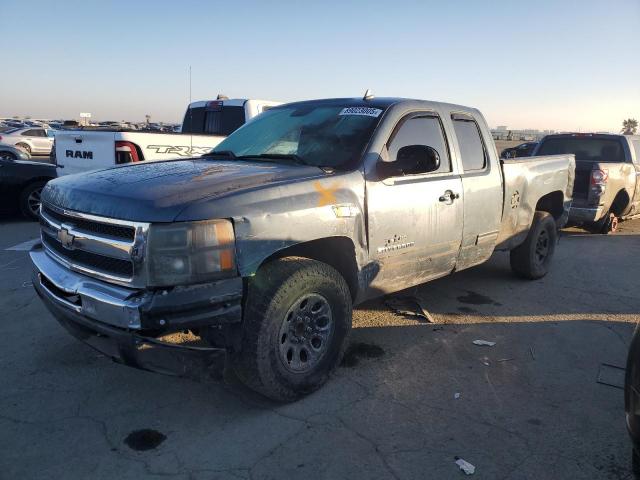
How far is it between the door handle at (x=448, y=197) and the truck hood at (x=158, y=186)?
1.24 metres

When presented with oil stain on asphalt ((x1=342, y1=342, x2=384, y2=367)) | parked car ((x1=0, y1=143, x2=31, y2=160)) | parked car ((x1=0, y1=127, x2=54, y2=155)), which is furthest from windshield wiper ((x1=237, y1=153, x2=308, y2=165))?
parked car ((x1=0, y1=127, x2=54, y2=155))

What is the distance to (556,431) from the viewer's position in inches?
119

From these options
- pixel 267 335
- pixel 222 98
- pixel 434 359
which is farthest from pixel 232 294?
pixel 222 98

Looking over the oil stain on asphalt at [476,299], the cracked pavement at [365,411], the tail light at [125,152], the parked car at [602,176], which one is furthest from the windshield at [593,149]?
the tail light at [125,152]

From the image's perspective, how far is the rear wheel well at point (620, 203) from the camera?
918 cm

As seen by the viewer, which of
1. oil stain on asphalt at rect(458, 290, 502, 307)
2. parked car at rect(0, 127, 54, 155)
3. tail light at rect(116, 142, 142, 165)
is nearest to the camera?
oil stain on asphalt at rect(458, 290, 502, 307)

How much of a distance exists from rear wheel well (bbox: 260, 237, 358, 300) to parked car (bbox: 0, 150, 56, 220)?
301 inches

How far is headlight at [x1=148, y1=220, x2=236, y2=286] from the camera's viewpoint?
2641 millimetres

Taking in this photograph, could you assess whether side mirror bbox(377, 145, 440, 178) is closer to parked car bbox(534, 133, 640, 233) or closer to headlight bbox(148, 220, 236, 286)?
headlight bbox(148, 220, 236, 286)

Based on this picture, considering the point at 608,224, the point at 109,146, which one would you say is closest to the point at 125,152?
the point at 109,146

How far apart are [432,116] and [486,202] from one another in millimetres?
998

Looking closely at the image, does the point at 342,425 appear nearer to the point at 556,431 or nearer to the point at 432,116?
the point at 556,431

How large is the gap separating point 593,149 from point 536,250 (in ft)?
14.5

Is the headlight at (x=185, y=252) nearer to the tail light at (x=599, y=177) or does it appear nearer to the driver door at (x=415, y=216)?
the driver door at (x=415, y=216)
